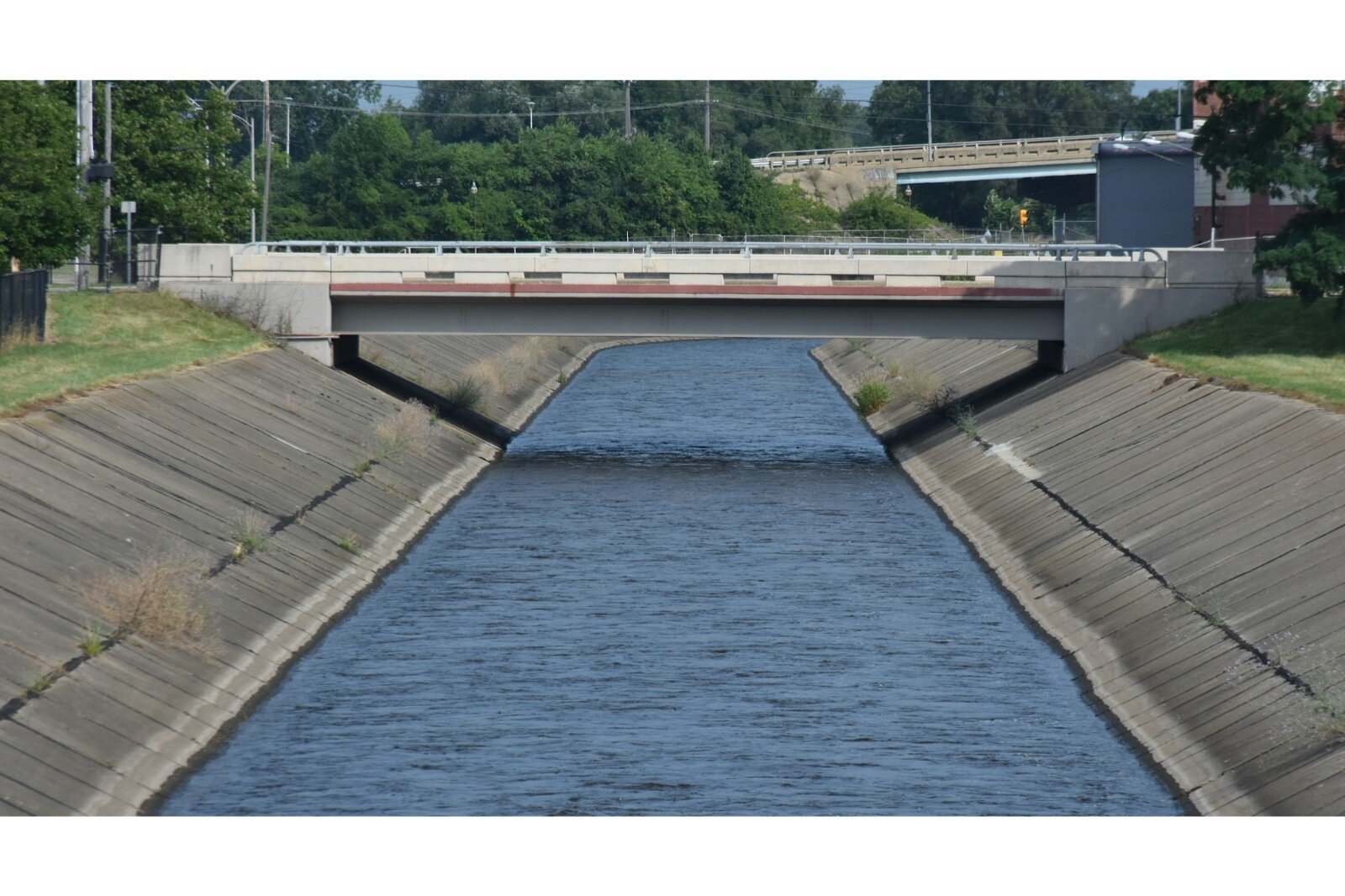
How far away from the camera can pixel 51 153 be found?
4812 centimetres

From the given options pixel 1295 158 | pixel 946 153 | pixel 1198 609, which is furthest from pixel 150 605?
pixel 946 153

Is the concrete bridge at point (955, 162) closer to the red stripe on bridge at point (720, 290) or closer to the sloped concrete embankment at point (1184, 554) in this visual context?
the red stripe on bridge at point (720, 290)

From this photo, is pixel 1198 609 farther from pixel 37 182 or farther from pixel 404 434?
pixel 37 182

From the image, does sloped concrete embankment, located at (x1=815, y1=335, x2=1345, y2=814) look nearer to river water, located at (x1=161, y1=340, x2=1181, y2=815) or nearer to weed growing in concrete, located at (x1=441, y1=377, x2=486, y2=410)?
river water, located at (x1=161, y1=340, x2=1181, y2=815)

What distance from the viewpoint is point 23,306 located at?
4653 cm

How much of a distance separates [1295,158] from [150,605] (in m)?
33.9

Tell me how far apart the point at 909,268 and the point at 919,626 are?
22640 millimetres

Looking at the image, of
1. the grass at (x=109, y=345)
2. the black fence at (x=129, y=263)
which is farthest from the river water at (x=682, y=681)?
the black fence at (x=129, y=263)

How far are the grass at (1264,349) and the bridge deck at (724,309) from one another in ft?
14.0

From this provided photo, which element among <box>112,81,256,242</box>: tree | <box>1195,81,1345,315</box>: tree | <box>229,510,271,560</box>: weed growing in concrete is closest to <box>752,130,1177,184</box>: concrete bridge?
<box>112,81,256,242</box>: tree

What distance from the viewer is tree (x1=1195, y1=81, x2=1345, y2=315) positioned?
152ft

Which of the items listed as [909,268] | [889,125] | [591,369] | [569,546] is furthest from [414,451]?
[889,125]

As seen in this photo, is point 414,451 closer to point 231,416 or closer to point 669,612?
point 231,416

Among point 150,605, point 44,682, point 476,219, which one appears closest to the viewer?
point 44,682
